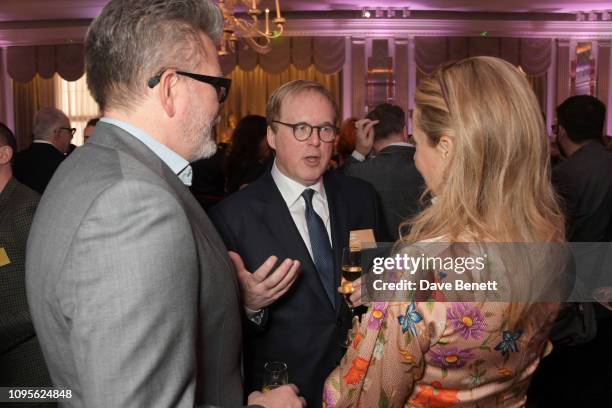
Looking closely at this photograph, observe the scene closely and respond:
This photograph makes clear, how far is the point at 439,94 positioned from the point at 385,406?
2.29ft

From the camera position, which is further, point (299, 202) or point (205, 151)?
point (299, 202)

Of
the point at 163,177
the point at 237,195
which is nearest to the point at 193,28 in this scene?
the point at 163,177

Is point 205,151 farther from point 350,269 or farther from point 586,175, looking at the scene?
point 586,175

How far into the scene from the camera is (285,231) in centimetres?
204

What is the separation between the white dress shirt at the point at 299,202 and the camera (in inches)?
84.0

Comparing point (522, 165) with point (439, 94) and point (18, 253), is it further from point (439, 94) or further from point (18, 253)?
point (18, 253)

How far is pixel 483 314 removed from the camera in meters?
1.19

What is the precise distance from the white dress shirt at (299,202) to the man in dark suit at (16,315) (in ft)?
3.09

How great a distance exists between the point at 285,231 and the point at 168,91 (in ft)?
3.21

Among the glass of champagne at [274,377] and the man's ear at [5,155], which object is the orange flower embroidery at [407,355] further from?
the man's ear at [5,155]

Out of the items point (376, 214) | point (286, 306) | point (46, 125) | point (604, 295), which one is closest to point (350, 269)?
point (286, 306)

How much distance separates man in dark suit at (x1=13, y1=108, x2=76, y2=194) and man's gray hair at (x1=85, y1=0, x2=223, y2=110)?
3.29 meters

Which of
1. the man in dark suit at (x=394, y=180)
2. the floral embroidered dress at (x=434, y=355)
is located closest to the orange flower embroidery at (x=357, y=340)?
the floral embroidered dress at (x=434, y=355)

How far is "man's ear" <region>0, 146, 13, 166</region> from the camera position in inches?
89.4
